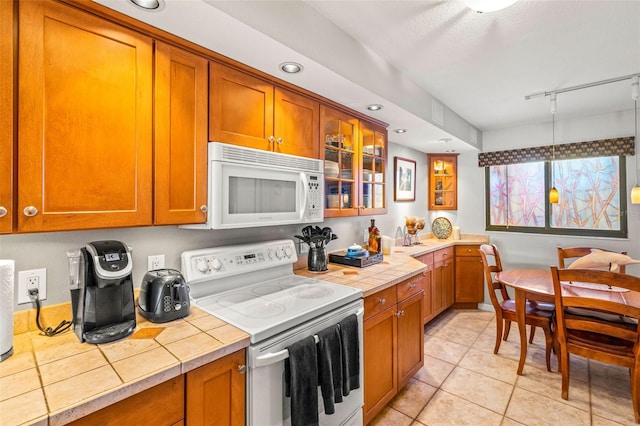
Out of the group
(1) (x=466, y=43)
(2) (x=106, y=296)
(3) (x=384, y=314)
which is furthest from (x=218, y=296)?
(1) (x=466, y=43)

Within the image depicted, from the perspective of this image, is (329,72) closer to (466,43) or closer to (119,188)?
(466,43)

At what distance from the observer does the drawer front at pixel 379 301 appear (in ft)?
6.13

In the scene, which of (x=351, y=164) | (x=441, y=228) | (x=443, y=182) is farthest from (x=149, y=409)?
(x=443, y=182)

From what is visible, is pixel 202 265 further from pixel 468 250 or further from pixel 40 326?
pixel 468 250

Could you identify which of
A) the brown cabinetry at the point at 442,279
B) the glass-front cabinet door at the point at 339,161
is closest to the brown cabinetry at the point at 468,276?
the brown cabinetry at the point at 442,279


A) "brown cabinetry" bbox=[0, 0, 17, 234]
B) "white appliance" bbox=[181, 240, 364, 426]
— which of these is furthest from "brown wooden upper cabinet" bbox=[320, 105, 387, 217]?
"brown cabinetry" bbox=[0, 0, 17, 234]

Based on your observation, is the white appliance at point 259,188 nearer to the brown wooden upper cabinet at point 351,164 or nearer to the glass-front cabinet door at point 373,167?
the brown wooden upper cabinet at point 351,164

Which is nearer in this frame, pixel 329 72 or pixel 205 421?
pixel 205 421

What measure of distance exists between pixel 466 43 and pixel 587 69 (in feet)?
3.93

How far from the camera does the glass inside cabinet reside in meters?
2.28

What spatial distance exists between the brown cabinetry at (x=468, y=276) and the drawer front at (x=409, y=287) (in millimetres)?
1913

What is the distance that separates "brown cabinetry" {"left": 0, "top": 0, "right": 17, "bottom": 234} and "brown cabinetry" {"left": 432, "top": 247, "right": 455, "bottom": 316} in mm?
3597

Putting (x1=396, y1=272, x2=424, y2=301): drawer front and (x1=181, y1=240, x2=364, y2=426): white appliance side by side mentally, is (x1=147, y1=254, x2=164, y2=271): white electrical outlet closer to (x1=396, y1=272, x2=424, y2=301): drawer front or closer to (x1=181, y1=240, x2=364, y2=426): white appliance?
(x1=181, y1=240, x2=364, y2=426): white appliance

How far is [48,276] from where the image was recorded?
1.29 metres
